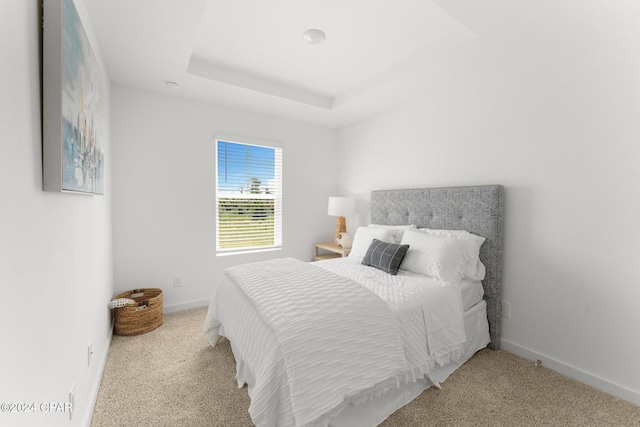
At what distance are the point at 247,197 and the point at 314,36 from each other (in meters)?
2.07

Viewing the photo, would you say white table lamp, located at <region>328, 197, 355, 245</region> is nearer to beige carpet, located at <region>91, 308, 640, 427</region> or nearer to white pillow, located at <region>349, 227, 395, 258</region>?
white pillow, located at <region>349, 227, 395, 258</region>

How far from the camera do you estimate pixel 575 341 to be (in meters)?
2.02

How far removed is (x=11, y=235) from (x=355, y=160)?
359 centimetres

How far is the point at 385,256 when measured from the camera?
8.14 ft

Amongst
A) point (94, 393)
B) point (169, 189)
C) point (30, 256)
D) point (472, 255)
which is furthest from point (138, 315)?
point (472, 255)

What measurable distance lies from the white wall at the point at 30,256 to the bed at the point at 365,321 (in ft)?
2.68

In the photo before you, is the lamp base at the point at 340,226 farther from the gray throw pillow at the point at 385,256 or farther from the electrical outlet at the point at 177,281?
the electrical outlet at the point at 177,281

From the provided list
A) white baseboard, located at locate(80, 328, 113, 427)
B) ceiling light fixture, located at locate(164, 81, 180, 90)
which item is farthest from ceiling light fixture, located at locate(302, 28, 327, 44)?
white baseboard, located at locate(80, 328, 113, 427)

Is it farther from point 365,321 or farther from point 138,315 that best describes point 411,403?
point 138,315

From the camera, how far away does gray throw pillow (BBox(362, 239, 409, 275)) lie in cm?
241

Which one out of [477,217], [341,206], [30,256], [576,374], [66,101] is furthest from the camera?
[341,206]

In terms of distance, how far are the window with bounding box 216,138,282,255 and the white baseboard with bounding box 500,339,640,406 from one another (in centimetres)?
278

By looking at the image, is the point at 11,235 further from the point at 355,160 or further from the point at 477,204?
the point at 355,160

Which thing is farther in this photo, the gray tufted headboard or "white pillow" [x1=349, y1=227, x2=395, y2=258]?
"white pillow" [x1=349, y1=227, x2=395, y2=258]
